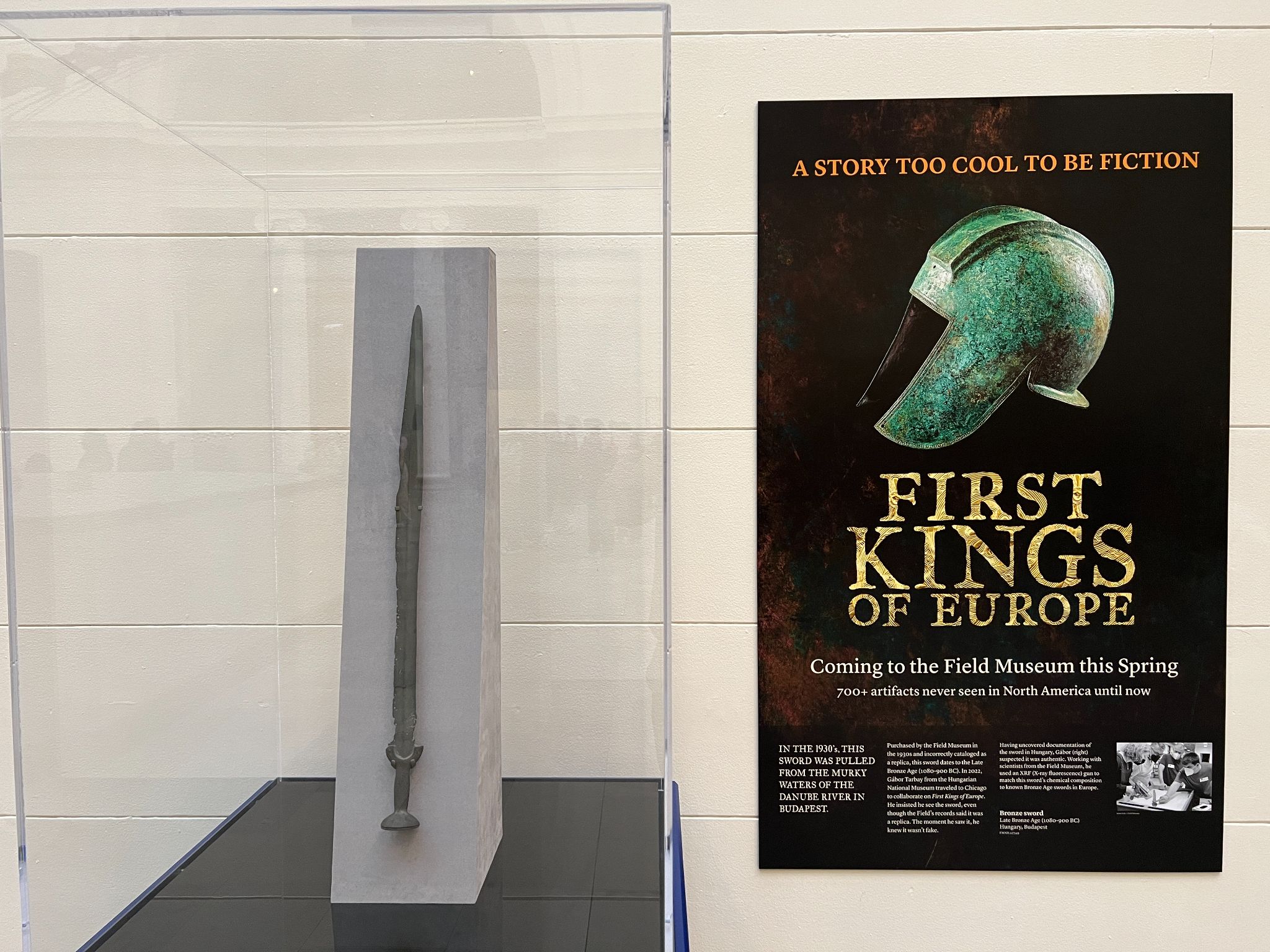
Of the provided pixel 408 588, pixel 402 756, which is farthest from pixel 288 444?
pixel 402 756

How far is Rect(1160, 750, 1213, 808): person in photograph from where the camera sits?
1.33 metres

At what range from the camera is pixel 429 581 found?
0.82 m

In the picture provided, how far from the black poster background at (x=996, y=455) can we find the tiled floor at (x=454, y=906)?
54 centimetres

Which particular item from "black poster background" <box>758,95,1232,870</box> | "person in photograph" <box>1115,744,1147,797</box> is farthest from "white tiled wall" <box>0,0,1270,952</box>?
"person in photograph" <box>1115,744,1147,797</box>

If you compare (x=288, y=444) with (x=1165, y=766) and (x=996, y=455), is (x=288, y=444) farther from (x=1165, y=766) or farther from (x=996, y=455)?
(x=1165, y=766)


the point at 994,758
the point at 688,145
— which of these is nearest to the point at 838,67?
the point at 688,145

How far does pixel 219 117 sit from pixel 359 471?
0.35 m

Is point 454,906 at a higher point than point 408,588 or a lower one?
lower

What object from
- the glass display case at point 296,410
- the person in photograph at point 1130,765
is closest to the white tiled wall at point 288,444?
the glass display case at point 296,410

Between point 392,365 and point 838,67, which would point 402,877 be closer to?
point 392,365

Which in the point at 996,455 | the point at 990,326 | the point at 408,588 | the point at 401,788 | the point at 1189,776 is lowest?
the point at 1189,776

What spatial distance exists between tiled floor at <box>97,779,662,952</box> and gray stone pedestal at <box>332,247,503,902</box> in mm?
22

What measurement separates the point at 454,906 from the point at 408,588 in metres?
0.28

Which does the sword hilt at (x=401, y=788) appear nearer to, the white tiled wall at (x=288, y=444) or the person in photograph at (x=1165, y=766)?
the white tiled wall at (x=288, y=444)
